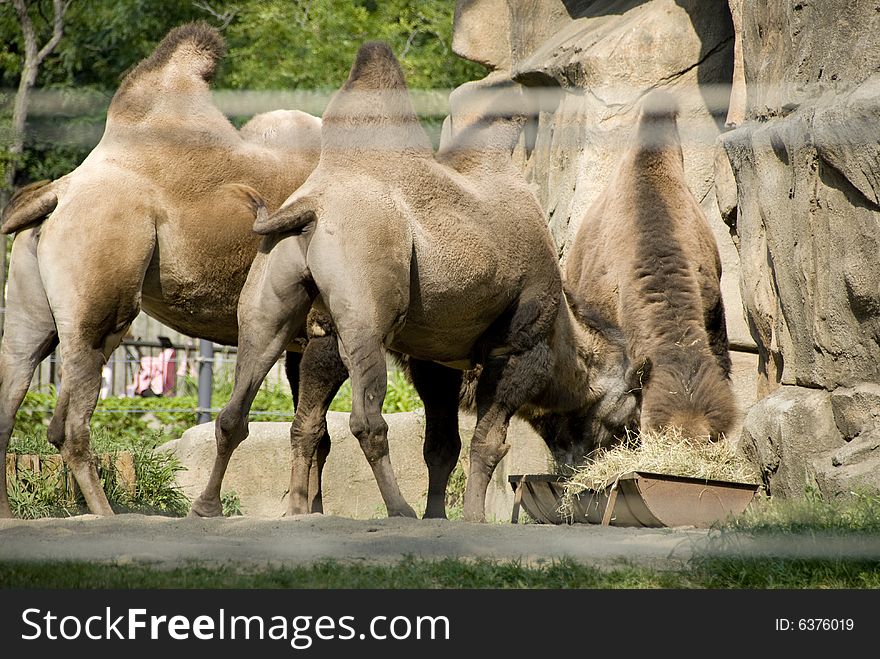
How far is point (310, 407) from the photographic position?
20.0ft

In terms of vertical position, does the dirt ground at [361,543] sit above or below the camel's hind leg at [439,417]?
below

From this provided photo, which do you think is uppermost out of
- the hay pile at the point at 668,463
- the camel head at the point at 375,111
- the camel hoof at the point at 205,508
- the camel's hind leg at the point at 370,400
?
the camel head at the point at 375,111

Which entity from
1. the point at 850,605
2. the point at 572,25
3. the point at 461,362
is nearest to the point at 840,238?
the point at 461,362

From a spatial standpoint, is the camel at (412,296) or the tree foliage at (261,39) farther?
the tree foliage at (261,39)

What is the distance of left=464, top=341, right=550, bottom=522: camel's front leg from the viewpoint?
5895 millimetres

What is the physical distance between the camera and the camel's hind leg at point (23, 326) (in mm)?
5672

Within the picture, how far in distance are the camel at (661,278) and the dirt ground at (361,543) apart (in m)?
1.26

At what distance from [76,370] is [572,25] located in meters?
4.93

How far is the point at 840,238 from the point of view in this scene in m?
5.25

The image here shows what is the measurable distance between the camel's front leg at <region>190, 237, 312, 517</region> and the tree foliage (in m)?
9.88

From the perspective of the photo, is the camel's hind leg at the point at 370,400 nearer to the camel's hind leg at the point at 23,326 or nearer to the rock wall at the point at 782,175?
the camel's hind leg at the point at 23,326

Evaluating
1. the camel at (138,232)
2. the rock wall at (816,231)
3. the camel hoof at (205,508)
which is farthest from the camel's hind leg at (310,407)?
the rock wall at (816,231)

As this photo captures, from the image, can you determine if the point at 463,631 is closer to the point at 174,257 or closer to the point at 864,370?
the point at 864,370

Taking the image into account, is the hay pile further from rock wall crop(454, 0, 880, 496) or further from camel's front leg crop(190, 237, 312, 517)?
camel's front leg crop(190, 237, 312, 517)
